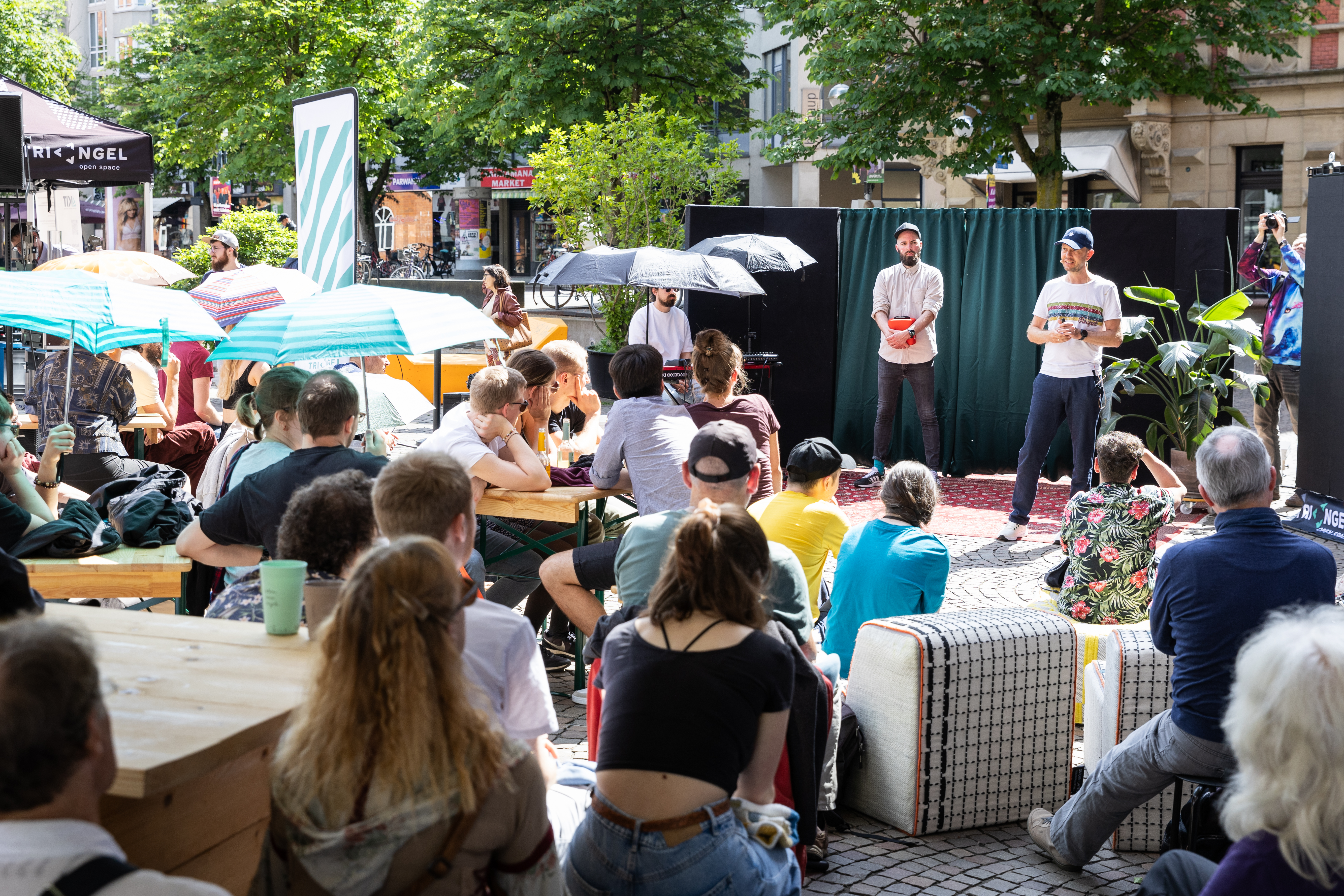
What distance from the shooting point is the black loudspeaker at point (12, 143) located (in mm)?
8352

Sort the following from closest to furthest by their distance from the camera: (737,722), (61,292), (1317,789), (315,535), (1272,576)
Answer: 1. (1317,789)
2. (737,722)
3. (315,535)
4. (1272,576)
5. (61,292)

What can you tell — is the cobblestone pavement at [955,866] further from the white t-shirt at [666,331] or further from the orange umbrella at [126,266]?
the orange umbrella at [126,266]

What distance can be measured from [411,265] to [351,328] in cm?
3680

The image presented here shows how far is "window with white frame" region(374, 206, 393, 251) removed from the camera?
51031mm

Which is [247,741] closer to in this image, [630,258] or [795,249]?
[630,258]

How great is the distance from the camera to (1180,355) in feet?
30.3

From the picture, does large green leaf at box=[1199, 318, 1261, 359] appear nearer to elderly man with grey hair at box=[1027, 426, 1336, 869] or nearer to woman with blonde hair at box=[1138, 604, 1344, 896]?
elderly man with grey hair at box=[1027, 426, 1336, 869]

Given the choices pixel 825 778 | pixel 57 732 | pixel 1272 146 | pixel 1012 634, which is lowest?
pixel 825 778

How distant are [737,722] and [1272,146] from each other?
930 inches

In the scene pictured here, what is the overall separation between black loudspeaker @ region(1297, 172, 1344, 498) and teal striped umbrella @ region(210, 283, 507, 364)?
5.84 meters

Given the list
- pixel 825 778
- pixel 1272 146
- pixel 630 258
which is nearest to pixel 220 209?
pixel 1272 146

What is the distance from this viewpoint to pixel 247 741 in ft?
7.47

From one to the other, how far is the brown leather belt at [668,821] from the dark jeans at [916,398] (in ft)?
26.0

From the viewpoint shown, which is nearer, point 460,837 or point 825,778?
point 460,837
